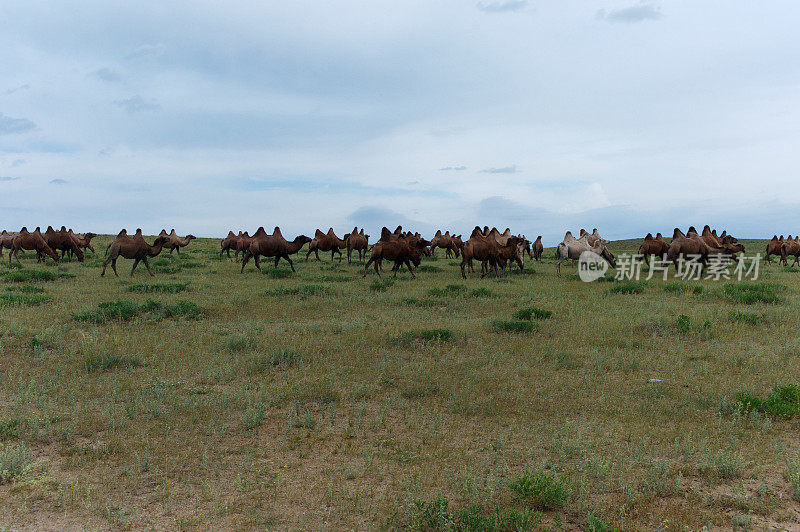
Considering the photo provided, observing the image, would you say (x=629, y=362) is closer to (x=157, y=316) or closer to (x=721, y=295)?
(x=721, y=295)

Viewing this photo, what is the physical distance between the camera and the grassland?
426 cm

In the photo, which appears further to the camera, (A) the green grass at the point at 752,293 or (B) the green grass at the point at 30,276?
(B) the green grass at the point at 30,276

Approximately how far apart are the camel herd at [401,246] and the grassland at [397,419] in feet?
25.3

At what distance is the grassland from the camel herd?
7.71 meters

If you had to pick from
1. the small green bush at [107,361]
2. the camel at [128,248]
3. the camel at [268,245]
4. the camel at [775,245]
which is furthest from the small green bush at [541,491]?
the camel at [775,245]

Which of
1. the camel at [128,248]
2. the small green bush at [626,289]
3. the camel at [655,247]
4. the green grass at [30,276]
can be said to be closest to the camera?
the small green bush at [626,289]

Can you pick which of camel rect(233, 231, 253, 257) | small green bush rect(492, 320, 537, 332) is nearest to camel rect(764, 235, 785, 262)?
small green bush rect(492, 320, 537, 332)

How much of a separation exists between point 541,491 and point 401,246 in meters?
15.8

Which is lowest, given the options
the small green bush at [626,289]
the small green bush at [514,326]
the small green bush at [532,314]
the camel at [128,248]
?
the small green bush at [514,326]

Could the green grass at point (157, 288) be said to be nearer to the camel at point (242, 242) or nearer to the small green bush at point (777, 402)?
the camel at point (242, 242)

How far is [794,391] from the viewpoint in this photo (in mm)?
6469

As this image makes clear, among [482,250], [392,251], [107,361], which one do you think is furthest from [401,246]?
[107,361]

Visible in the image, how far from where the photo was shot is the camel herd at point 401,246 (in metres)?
19.7

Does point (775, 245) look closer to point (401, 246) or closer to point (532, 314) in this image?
point (401, 246)
